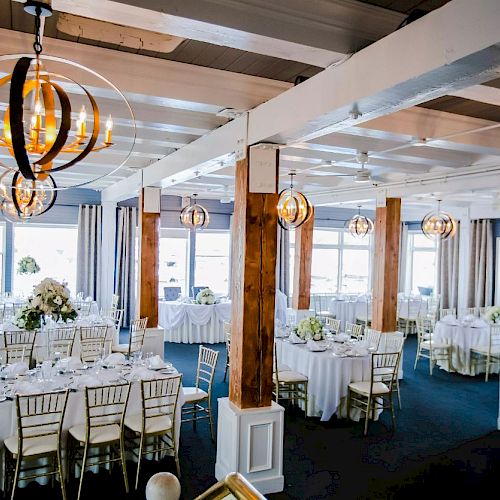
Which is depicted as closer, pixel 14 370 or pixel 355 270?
pixel 14 370

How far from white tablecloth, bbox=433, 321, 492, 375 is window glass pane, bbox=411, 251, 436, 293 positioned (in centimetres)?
710

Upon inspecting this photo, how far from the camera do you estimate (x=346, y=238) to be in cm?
1639

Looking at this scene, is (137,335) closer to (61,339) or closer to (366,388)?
(61,339)

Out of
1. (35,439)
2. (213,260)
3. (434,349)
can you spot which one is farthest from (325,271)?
(35,439)

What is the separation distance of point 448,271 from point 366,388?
9.12 meters

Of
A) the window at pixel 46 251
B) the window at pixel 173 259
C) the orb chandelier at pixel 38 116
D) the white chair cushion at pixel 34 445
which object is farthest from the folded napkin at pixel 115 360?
the window at pixel 173 259

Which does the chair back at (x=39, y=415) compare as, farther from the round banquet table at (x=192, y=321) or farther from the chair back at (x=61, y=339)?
the round banquet table at (x=192, y=321)

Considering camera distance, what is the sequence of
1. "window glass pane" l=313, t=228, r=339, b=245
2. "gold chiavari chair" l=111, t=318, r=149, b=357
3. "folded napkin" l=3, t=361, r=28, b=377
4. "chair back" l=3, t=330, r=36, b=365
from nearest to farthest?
"folded napkin" l=3, t=361, r=28, b=377 → "chair back" l=3, t=330, r=36, b=365 → "gold chiavari chair" l=111, t=318, r=149, b=357 → "window glass pane" l=313, t=228, r=339, b=245

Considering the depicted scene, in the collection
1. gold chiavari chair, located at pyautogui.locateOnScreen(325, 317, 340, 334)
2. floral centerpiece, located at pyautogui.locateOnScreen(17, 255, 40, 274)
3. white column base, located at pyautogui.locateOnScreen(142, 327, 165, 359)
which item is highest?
floral centerpiece, located at pyautogui.locateOnScreen(17, 255, 40, 274)

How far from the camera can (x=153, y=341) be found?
28.5 feet

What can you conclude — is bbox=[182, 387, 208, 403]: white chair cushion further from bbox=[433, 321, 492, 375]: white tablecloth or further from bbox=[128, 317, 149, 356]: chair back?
bbox=[433, 321, 492, 375]: white tablecloth

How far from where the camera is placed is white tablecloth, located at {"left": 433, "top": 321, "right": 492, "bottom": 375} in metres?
9.53

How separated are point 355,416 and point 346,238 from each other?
998 cm

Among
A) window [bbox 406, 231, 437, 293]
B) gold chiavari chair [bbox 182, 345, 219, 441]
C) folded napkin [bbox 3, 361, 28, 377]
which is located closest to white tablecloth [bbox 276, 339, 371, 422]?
gold chiavari chair [bbox 182, 345, 219, 441]
